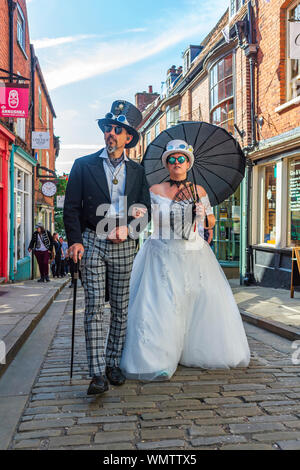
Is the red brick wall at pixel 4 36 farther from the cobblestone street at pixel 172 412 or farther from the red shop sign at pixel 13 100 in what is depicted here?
the cobblestone street at pixel 172 412

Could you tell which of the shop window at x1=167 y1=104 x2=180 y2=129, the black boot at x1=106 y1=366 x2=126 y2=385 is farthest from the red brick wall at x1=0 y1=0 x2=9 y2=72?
the black boot at x1=106 y1=366 x2=126 y2=385

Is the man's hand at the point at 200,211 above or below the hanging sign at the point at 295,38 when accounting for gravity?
below

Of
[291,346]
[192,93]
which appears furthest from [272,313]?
[192,93]

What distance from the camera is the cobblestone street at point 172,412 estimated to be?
2508 mm

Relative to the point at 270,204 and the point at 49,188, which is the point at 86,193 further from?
the point at 49,188

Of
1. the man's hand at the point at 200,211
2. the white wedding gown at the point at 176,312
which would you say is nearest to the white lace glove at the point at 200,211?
the man's hand at the point at 200,211

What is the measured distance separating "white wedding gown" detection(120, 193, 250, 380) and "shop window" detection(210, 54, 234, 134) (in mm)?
9845

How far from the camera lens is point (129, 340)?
11.6ft

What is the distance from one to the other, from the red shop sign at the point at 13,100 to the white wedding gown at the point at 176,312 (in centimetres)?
782

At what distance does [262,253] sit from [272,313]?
442 centimetres

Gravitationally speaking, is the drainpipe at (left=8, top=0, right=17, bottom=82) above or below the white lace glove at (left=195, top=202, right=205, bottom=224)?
above

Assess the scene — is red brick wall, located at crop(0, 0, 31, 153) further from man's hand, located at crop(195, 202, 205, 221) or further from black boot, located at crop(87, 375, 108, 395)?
black boot, located at crop(87, 375, 108, 395)

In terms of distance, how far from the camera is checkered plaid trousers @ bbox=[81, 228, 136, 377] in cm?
317

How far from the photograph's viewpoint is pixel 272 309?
7094 millimetres
